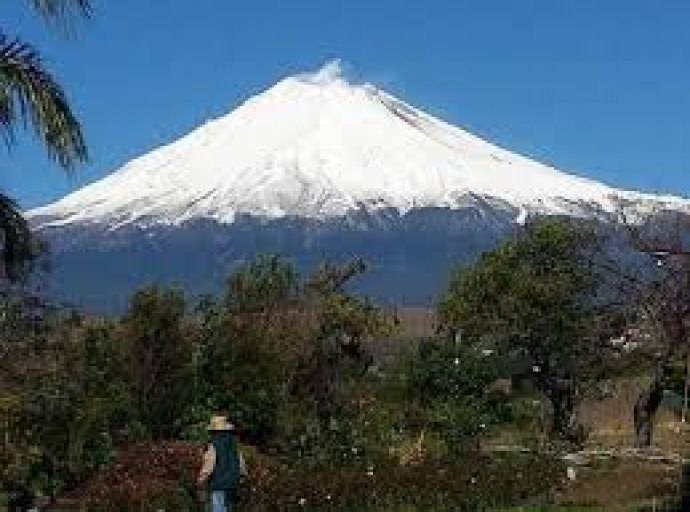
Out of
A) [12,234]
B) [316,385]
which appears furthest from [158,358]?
[12,234]

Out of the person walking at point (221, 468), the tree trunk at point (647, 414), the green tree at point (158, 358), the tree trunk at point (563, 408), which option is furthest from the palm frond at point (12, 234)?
the tree trunk at point (563, 408)

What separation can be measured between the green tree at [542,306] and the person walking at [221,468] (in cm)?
1579

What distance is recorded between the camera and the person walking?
1421 centimetres

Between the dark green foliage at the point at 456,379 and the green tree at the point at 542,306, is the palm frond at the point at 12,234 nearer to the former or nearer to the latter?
the dark green foliage at the point at 456,379

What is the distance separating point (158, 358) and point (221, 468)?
9769 millimetres

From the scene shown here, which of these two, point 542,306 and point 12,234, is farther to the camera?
point 542,306

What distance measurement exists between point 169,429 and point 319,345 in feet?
13.1

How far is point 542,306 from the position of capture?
30844mm

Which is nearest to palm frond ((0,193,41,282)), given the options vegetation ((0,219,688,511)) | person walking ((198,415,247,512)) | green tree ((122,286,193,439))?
person walking ((198,415,247,512))

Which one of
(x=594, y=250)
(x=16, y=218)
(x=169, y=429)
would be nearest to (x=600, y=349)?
(x=594, y=250)

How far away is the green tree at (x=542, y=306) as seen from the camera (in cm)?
3031

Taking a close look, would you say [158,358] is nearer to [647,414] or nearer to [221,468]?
[647,414]

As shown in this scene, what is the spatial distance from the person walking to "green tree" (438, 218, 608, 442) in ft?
51.8

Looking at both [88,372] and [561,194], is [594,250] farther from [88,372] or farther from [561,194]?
[561,194]
